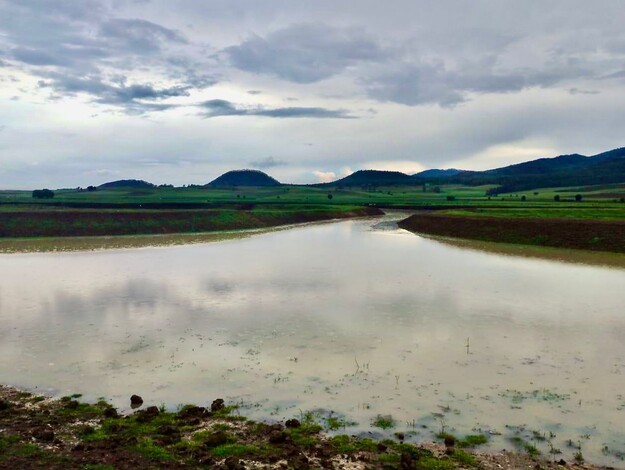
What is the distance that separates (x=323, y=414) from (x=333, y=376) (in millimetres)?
2909

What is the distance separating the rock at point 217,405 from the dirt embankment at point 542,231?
4766cm

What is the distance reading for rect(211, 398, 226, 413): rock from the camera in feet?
49.7

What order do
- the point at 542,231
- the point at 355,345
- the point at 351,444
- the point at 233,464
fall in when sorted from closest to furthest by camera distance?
the point at 233,464
the point at 351,444
the point at 355,345
the point at 542,231

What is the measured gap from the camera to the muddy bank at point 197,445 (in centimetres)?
1195

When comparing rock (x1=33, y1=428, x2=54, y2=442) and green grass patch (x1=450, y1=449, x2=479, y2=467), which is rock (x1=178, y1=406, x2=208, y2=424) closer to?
rock (x1=33, y1=428, x2=54, y2=442)

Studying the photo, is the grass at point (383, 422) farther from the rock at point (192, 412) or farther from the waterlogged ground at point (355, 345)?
the rock at point (192, 412)

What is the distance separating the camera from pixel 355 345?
21.2 meters

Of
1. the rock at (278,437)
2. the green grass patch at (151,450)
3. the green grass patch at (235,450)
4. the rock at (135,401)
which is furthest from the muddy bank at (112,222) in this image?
the rock at (278,437)

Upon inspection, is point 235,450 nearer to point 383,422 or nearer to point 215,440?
point 215,440

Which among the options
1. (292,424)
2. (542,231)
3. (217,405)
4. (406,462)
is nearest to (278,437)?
(292,424)

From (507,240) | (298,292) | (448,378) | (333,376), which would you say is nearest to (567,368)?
(448,378)

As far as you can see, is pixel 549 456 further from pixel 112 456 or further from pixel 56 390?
pixel 56 390

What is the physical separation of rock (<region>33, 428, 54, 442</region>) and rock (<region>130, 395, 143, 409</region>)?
2.44 m

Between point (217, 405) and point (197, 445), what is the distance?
2.31 meters
